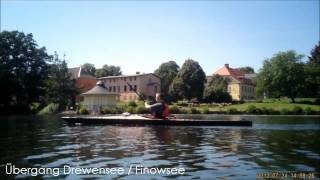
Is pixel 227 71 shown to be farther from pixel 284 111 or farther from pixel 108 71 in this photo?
pixel 284 111

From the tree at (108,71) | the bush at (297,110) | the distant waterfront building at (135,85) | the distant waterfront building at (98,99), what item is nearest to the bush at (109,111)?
the distant waterfront building at (98,99)

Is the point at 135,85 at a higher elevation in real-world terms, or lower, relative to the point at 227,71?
lower

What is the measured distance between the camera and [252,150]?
16.4 meters

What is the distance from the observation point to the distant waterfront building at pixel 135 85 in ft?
336

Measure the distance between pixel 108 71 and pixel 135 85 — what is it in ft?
114

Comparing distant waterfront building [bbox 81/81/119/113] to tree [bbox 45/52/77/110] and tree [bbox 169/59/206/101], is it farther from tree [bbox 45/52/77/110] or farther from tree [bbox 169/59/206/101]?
tree [bbox 169/59/206/101]

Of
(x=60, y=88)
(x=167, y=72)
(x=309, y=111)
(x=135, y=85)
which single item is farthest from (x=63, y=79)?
(x=309, y=111)

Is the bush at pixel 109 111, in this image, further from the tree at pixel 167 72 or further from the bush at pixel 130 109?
the tree at pixel 167 72

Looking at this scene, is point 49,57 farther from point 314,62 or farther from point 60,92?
point 314,62

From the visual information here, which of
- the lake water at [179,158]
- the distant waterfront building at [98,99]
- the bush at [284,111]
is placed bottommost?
the lake water at [179,158]

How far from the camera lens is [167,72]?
11631 centimetres

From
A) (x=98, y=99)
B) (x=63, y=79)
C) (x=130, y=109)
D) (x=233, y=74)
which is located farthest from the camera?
(x=233, y=74)

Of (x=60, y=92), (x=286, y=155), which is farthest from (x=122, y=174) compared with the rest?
(x=60, y=92)

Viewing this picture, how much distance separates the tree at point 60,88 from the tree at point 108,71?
162 feet
